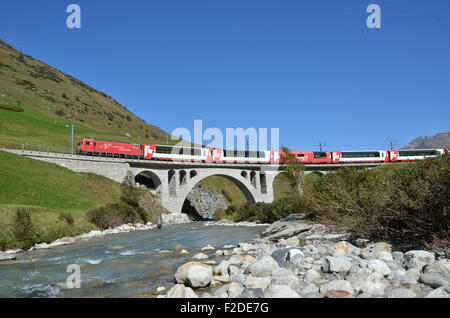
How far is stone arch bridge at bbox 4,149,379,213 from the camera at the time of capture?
42219mm

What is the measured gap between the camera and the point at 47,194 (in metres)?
29.2

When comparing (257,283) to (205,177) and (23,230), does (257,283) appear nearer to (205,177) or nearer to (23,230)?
(23,230)

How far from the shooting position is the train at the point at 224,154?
47.3 m

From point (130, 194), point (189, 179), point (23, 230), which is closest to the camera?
point (23, 230)

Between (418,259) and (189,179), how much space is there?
4752 centimetres

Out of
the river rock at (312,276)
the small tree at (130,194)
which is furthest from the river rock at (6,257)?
the small tree at (130,194)

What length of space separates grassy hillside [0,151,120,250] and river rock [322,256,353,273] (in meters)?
17.1

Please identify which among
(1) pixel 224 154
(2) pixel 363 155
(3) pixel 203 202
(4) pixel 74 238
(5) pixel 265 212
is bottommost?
(3) pixel 203 202

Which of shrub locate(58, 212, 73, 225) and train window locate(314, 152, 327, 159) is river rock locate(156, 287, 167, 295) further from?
train window locate(314, 152, 327, 159)

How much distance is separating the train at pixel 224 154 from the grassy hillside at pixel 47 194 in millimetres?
6786

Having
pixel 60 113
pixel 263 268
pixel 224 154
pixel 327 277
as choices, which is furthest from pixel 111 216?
pixel 60 113

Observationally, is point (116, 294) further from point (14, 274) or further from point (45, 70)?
point (45, 70)

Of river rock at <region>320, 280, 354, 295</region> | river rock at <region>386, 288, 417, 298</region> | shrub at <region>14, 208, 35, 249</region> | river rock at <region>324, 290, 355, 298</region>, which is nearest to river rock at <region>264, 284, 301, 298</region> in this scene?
river rock at <region>324, 290, 355, 298</region>
